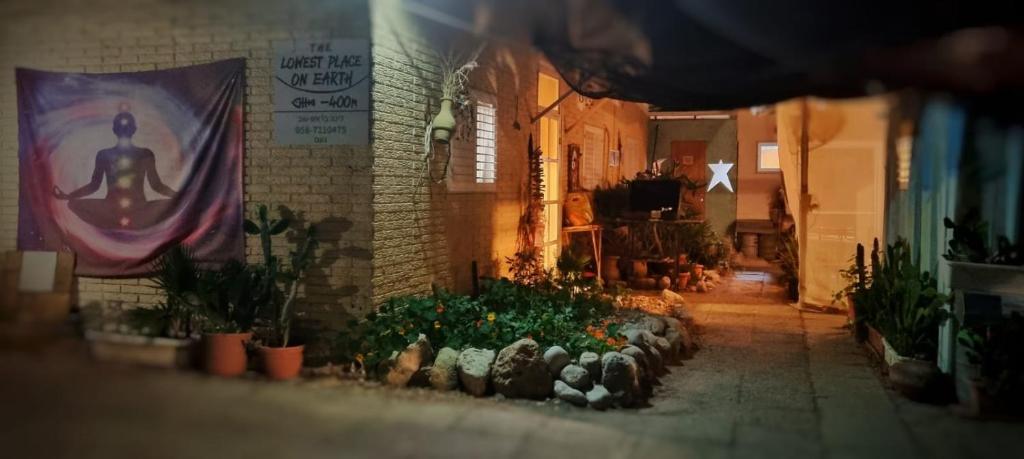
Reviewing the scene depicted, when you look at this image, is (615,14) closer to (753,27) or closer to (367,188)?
(753,27)

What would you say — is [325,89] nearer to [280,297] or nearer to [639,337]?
[280,297]

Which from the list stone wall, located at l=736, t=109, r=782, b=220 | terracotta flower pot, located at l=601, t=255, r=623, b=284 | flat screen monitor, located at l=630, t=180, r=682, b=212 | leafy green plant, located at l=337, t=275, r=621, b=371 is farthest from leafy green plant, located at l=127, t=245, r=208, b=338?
stone wall, located at l=736, t=109, r=782, b=220

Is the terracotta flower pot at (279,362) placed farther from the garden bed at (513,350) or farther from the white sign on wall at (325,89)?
the white sign on wall at (325,89)

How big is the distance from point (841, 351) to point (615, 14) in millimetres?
4331

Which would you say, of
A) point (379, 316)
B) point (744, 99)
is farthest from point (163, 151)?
point (744, 99)

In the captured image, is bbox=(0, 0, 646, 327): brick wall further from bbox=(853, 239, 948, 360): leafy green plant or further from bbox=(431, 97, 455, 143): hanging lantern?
bbox=(853, 239, 948, 360): leafy green plant

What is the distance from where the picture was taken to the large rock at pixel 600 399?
5.99 metres

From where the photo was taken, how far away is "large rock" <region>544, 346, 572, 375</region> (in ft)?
20.9

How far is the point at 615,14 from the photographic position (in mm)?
6180

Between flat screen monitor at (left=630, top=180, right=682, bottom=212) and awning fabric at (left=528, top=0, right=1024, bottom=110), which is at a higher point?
awning fabric at (left=528, top=0, right=1024, bottom=110)

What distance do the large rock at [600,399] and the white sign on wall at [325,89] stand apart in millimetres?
2847

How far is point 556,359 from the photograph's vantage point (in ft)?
21.1

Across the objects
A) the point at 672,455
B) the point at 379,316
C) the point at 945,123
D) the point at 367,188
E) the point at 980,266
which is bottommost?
the point at 672,455

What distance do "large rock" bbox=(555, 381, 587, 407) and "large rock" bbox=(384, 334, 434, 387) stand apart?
1138 mm
